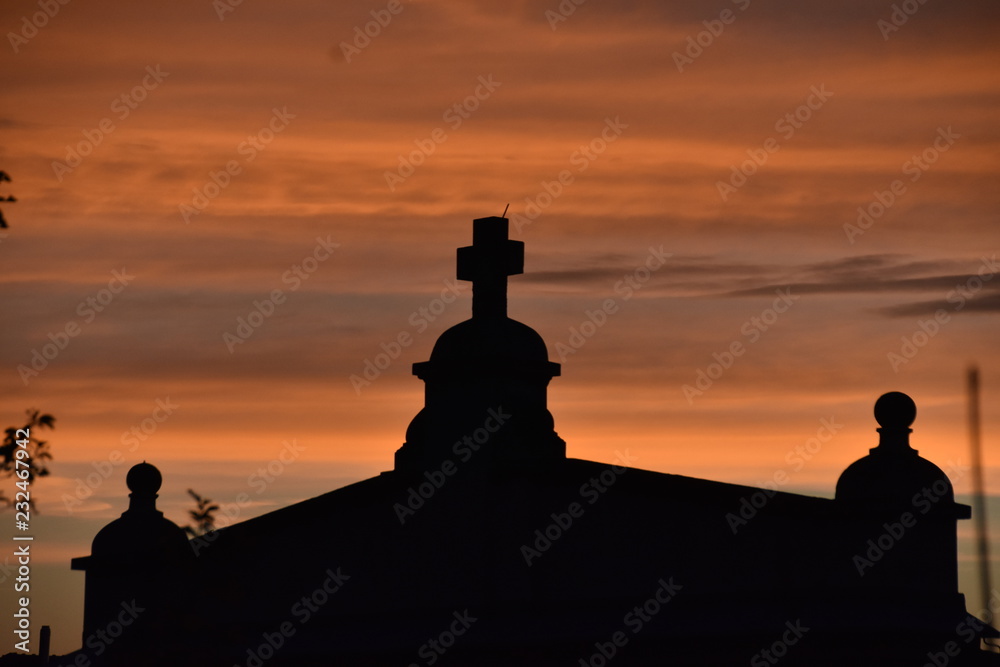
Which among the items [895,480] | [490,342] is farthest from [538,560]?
[895,480]

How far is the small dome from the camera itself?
1886 centimetres

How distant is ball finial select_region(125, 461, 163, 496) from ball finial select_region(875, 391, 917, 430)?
10.7 meters

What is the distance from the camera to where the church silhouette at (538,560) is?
54.8ft

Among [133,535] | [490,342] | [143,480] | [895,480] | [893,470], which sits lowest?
[895,480]

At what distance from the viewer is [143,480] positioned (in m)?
21.9

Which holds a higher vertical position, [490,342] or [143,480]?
[490,342]

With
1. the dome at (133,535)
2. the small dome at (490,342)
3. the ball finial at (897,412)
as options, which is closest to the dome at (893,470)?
the ball finial at (897,412)

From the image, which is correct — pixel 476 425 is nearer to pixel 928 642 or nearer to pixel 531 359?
pixel 531 359

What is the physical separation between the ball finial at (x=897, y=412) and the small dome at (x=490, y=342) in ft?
14.2

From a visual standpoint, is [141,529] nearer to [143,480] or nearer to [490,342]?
[143,480]

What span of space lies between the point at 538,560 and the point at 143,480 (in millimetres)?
7377

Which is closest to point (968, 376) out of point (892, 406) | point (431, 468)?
point (892, 406)

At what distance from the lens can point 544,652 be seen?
1686 centimetres

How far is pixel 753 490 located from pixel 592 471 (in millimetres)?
Result: 1904
